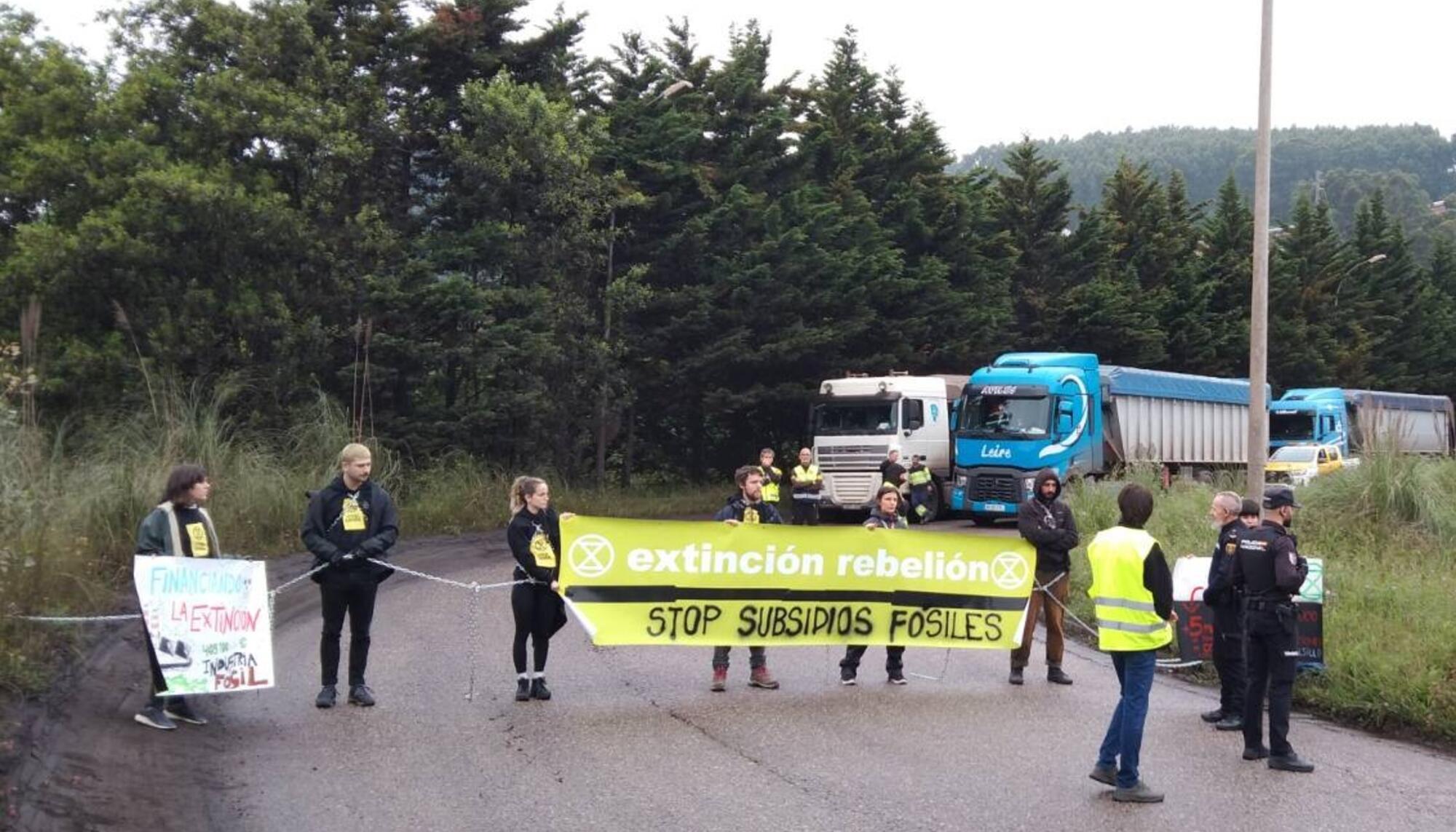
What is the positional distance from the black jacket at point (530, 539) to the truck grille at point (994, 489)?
703 inches

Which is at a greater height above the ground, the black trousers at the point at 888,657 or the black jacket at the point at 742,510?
the black jacket at the point at 742,510

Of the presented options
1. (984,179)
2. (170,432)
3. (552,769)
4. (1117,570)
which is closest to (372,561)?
(552,769)

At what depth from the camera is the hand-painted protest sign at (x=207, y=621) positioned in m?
8.56

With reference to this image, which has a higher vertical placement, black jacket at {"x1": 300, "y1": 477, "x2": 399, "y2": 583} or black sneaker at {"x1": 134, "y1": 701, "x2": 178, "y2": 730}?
black jacket at {"x1": 300, "y1": 477, "x2": 399, "y2": 583}

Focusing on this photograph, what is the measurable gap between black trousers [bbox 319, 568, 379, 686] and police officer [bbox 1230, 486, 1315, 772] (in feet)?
19.9

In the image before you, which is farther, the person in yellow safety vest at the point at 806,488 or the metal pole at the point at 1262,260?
the person in yellow safety vest at the point at 806,488

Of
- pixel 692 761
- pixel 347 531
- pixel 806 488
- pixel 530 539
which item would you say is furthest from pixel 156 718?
pixel 806 488

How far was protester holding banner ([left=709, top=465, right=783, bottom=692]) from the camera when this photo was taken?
10484 millimetres

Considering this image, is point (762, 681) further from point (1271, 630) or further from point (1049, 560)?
point (1271, 630)

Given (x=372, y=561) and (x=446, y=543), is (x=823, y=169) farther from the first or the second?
(x=372, y=561)

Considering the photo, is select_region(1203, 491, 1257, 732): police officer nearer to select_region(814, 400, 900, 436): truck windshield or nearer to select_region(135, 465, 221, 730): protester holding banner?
select_region(135, 465, 221, 730): protester holding banner

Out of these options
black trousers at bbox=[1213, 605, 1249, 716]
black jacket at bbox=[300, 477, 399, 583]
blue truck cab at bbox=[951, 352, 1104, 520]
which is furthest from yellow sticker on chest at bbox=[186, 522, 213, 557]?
blue truck cab at bbox=[951, 352, 1104, 520]

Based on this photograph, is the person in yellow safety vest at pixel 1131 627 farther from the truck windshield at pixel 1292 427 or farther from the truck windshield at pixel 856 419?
the truck windshield at pixel 1292 427

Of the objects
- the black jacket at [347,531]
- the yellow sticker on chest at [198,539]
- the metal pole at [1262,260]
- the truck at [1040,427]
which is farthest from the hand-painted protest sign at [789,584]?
the truck at [1040,427]
